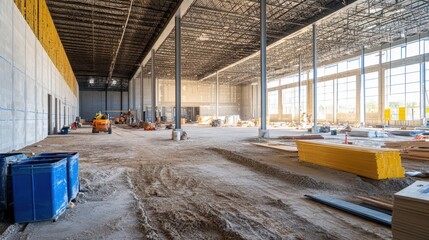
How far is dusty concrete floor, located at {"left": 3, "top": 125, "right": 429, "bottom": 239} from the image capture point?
3.66 metres

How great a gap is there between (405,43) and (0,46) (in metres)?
36.6

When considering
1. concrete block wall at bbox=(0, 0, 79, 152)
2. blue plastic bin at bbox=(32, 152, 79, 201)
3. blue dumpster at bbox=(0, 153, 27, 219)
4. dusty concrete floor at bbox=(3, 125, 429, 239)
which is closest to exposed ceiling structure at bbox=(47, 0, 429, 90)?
concrete block wall at bbox=(0, 0, 79, 152)

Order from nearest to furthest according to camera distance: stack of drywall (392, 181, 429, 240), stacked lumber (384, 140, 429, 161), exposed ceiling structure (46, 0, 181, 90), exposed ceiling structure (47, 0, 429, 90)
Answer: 1. stack of drywall (392, 181, 429, 240)
2. stacked lumber (384, 140, 429, 161)
3. exposed ceiling structure (46, 0, 181, 90)
4. exposed ceiling structure (47, 0, 429, 90)

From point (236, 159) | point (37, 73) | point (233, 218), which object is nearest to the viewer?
point (233, 218)

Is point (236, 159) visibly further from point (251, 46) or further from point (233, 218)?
point (251, 46)

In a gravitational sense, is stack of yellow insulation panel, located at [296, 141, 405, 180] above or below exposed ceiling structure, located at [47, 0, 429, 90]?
below

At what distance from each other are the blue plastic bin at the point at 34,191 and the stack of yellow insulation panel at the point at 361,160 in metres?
6.63

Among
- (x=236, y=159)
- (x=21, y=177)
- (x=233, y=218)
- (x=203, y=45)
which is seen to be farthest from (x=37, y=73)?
(x=203, y=45)

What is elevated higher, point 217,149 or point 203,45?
point 203,45

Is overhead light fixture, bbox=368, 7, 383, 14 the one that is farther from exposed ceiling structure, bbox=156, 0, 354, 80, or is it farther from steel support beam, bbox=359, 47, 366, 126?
steel support beam, bbox=359, 47, 366, 126

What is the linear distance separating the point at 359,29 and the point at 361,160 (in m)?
26.8

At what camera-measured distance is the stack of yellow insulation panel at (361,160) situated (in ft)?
20.7

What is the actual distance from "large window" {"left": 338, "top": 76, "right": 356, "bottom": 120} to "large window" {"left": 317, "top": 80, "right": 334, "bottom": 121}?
1.55 meters

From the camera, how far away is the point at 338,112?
39500 millimetres
